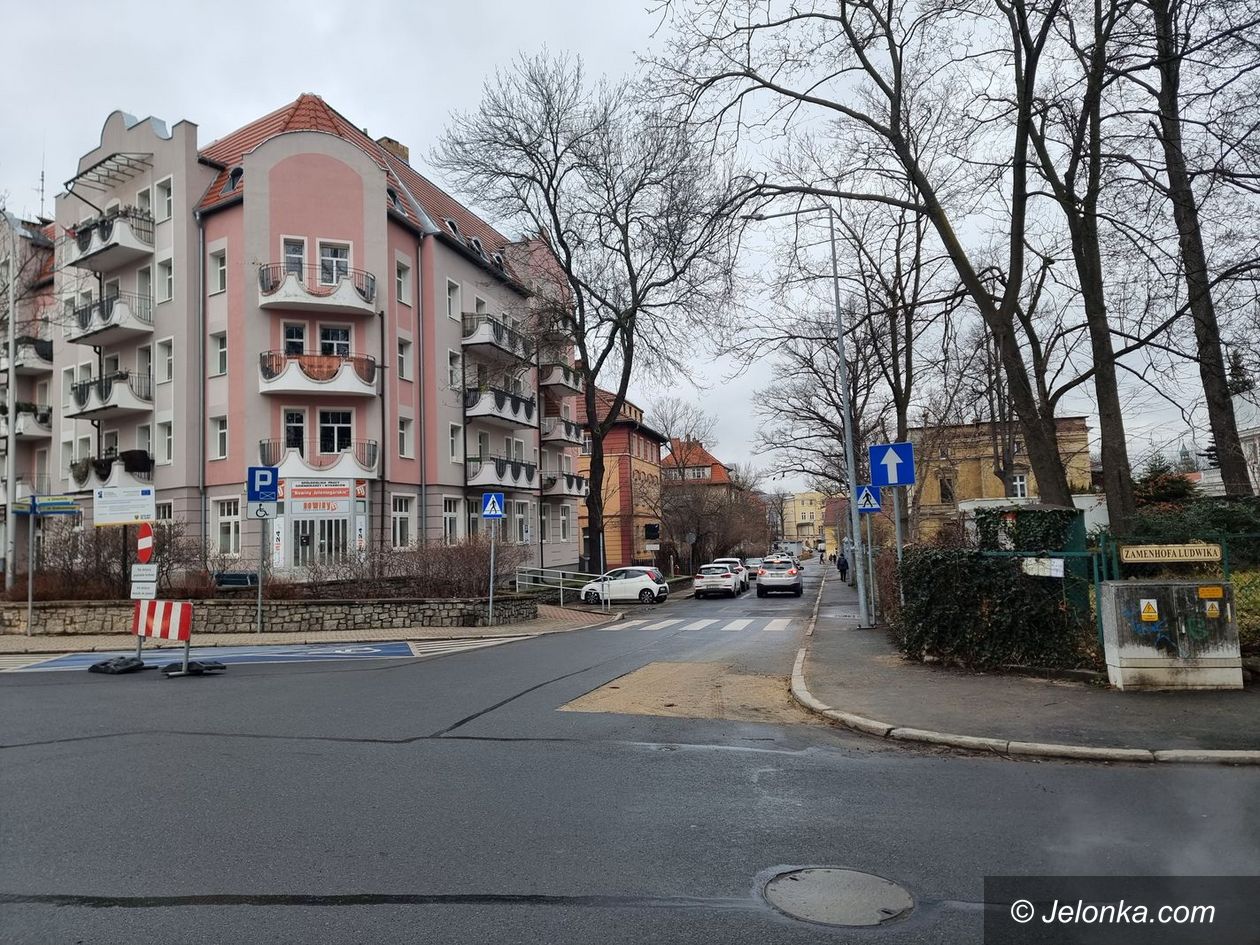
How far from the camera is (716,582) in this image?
36.8 metres

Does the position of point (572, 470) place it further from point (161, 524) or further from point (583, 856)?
point (583, 856)

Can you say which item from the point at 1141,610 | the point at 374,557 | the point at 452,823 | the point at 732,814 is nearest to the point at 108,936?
the point at 452,823

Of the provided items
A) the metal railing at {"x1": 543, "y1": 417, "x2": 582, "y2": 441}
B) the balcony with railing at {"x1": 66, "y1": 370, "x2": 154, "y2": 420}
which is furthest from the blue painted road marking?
the metal railing at {"x1": 543, "y1": 417, "x2": 582, "y2": 441}

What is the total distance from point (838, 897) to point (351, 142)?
104 feet

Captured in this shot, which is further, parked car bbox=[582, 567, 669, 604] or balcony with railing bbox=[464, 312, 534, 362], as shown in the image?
balcony with railing bbox=[464, 312, 534, 362]

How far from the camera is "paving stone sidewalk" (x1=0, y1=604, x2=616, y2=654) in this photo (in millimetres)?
17312

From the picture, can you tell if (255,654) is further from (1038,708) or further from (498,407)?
(498,407)

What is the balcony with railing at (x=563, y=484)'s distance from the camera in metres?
43.8

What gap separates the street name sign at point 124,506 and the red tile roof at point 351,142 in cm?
1582

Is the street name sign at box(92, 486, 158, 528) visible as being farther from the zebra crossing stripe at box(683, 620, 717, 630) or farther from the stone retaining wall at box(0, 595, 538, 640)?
the zebra crossing stripe at box(683, 620, 717, 630)

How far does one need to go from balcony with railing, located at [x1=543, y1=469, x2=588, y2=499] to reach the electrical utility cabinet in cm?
3576

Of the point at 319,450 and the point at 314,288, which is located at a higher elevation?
the point at 314,288

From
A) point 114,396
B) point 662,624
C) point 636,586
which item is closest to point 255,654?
point 662,624

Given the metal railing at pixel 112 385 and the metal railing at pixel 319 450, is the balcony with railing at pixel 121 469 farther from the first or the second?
the metal railing at pixel 319 450
